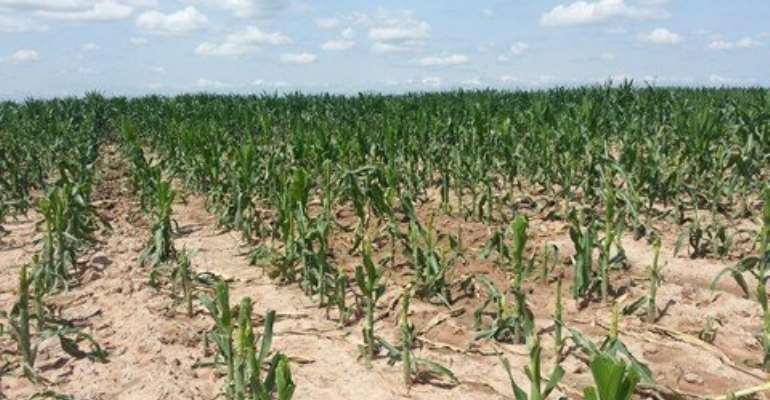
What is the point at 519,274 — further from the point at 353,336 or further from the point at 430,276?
the point at 353,336

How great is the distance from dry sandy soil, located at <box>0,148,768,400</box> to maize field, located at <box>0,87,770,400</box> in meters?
0.01

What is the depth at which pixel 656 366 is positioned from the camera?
120 inches

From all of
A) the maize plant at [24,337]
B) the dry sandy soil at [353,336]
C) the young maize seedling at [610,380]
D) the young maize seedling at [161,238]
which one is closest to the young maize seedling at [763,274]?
the dry sandy soil at [353,336]

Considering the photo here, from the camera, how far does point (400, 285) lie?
4.15 meters

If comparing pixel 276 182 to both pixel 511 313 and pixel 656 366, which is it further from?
pixel 656 366

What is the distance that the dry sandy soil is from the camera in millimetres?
2875

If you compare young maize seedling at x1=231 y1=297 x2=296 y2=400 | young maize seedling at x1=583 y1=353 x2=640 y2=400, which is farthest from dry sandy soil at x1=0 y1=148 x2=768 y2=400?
young maize seedling at x1=583 y1=353 x2=640 y2=400

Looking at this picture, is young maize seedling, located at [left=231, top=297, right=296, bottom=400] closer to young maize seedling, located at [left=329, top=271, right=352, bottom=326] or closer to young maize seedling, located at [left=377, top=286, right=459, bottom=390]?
young maize seedling, located at [left=377, top=286, right=459, bottom=390]

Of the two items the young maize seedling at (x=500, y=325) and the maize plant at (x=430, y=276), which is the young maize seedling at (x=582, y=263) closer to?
the young maize seedling at (x=500, y=325)

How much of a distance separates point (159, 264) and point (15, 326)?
156 cm

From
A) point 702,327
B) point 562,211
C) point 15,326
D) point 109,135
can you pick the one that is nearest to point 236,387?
point 15,326

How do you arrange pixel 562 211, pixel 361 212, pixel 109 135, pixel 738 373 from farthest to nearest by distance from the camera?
1. pixel 109 135
2. pixel 562 211
3. pixel 361 212
4. pixel 738 373

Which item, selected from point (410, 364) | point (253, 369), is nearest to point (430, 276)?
point (410, 364)

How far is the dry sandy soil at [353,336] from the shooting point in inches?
113
